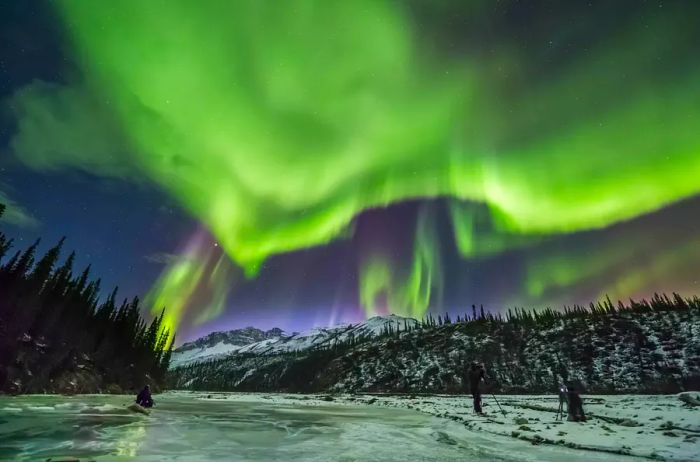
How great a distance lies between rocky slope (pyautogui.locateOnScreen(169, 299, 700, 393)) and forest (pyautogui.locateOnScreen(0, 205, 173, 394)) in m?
70.1

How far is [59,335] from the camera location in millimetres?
63656

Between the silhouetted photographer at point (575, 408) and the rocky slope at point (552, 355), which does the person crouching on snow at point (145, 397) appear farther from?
the rocky slope at point (552, 355)

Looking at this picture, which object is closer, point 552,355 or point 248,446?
point 248,446

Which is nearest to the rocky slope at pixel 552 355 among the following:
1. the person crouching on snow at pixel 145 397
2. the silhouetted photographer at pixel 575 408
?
the silhouetted photographer at pixel 575 408

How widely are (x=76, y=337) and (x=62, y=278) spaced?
12504mm

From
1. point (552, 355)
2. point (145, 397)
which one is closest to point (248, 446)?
point (145, 397)

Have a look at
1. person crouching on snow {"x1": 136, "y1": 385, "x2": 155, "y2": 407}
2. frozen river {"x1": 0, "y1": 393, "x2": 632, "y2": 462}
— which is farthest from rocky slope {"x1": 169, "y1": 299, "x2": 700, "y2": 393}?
person crouching on snow {"x1": 136, "y1": 385, "x2": 155, "y2": 407}

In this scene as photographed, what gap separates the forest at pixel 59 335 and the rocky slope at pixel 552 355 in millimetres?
70093

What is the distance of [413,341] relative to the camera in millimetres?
149250

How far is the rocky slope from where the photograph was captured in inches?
2857

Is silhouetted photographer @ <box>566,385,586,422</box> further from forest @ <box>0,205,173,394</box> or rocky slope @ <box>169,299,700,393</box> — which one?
rocky slope @ <box>169,299,700,393</box>

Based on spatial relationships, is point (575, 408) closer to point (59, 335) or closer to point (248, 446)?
point (248, 446)

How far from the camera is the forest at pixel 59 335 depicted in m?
45.8

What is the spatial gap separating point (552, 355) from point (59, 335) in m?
111
